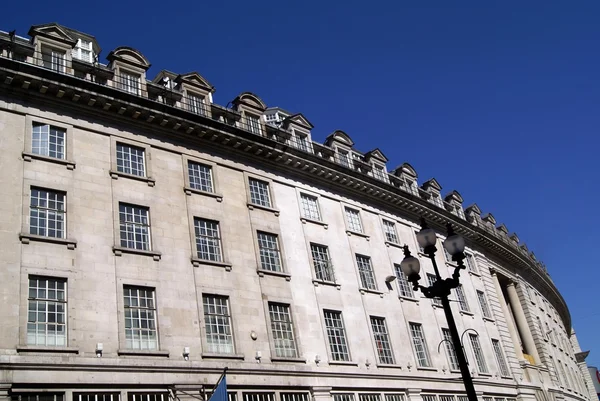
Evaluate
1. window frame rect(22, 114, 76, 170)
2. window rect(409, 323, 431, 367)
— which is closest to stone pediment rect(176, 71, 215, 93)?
window frame rect(22, 114, 76, 170)

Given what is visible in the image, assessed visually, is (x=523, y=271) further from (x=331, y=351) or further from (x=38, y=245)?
(x=38, y=245)

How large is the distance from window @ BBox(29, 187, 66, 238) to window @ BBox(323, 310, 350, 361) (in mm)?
13079

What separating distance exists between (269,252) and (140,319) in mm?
8092

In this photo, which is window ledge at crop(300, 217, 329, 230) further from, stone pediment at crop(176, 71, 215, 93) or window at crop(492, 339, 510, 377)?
window at crop(492, 339, 510, 377)

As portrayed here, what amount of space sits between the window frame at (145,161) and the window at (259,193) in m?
5.64

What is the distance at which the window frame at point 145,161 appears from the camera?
23719mm

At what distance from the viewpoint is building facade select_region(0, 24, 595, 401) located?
1975 cm

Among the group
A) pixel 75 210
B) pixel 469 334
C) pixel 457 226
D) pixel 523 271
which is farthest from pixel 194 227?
pixel 523 271

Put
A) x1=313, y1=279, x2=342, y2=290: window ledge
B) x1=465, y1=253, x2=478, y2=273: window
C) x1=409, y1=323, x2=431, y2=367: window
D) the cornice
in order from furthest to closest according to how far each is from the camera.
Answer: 1. x1=465, y1=253, x2=478, y2=273: window
2. x1=409, y1=323, x2=431, y2=367: window
3. x1=313, y1=279, x2=342, y2=290: window ledge
4. the cornice

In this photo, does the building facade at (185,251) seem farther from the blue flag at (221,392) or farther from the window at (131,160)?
the blue flag at (221,392)

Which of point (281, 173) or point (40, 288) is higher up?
point (281, 173)

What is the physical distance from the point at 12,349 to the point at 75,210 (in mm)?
5672

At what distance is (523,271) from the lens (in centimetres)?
5644

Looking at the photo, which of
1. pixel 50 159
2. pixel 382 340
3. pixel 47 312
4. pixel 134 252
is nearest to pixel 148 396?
pixel 47 312
